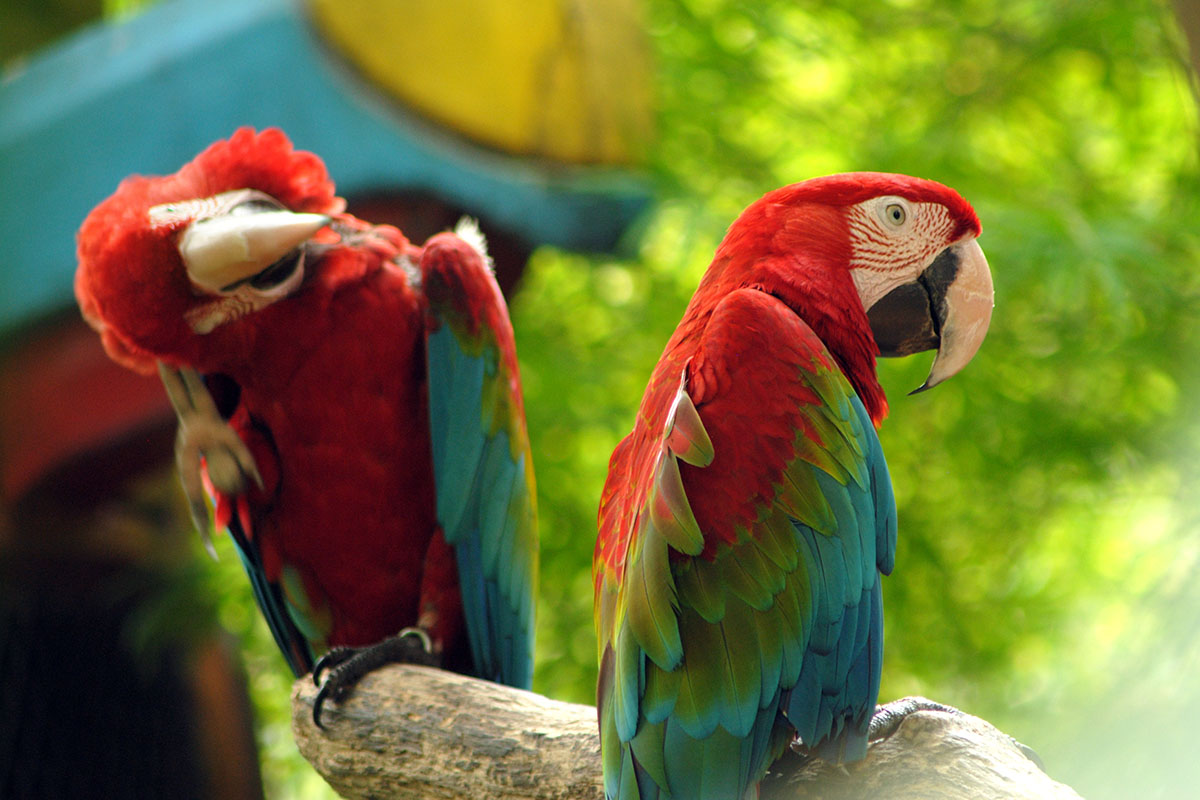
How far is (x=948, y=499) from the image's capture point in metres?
2.07

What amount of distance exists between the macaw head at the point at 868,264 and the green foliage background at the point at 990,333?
0.81 m

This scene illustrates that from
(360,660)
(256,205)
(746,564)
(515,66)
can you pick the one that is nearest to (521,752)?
(360,660)

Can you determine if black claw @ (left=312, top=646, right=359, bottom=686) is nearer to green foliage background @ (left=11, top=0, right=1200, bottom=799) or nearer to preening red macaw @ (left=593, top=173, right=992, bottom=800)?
preening red macaw @ (left=593, top=173, right=992, bottom=800)

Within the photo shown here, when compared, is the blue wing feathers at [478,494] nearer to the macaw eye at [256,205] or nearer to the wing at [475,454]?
the wing at [475,454]

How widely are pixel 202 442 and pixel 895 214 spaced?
800mm

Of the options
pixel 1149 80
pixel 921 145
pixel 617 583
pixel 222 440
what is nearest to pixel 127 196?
pixel 222 440

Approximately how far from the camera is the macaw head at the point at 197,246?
3.33ft

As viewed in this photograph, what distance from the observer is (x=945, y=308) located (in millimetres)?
859

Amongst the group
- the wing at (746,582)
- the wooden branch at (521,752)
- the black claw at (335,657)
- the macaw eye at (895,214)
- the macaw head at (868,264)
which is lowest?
the black claw at (335,657)

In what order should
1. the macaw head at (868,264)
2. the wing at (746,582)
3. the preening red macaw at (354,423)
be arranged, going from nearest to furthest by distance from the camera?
the wing at (746,582) < the macaw head at (868,264) < the preening red macaw at (354,423)

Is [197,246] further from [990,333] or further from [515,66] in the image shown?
[990,333]

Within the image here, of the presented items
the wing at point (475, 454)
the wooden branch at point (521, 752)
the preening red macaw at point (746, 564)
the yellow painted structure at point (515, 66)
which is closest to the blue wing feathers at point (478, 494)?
the wing at point (475, 454)

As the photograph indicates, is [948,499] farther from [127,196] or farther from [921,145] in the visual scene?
[127,196]

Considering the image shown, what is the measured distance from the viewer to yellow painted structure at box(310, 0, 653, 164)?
1.78 meters
